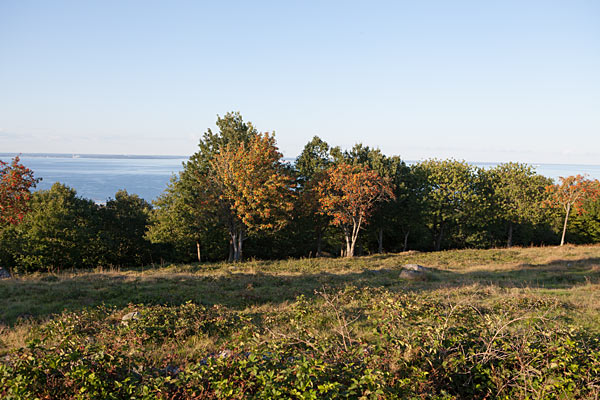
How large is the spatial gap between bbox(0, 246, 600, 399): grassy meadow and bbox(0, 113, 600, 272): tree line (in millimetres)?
17020

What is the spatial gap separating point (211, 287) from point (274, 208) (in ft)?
54.0

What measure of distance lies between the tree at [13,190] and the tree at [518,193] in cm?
5140

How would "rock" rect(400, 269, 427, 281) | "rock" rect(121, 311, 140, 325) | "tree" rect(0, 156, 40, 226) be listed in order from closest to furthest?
"rock" rect(121, 311, 140, 325)
"rock" rect(400, 269, 427, 281)
"tree" rect(0, 156, 40, 226)

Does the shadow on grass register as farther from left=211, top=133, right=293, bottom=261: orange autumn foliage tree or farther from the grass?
left=211, top=133, right=293, bottom=261: orange autumn foliage tree

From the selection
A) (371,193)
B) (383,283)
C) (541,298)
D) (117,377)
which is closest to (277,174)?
(371,193)

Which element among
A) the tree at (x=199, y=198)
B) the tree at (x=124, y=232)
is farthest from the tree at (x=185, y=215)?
the tree at (x=124, y=232)

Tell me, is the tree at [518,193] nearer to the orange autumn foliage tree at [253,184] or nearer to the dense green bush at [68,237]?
the orange autumn foliage tree at [253,184]

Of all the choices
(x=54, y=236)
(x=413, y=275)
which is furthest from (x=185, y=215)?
(x=413, y=275)

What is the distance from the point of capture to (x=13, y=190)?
73.8 feet

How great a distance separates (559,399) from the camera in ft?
19.0

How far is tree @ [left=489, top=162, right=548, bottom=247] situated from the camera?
1831 inches

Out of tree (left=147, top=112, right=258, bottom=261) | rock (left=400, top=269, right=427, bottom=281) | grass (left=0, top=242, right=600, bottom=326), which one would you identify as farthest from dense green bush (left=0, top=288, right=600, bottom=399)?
tree (left=147, top=112, right=258, bottom=261)

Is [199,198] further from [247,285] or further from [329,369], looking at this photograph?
[329,369]

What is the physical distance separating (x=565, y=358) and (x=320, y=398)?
4635mm
